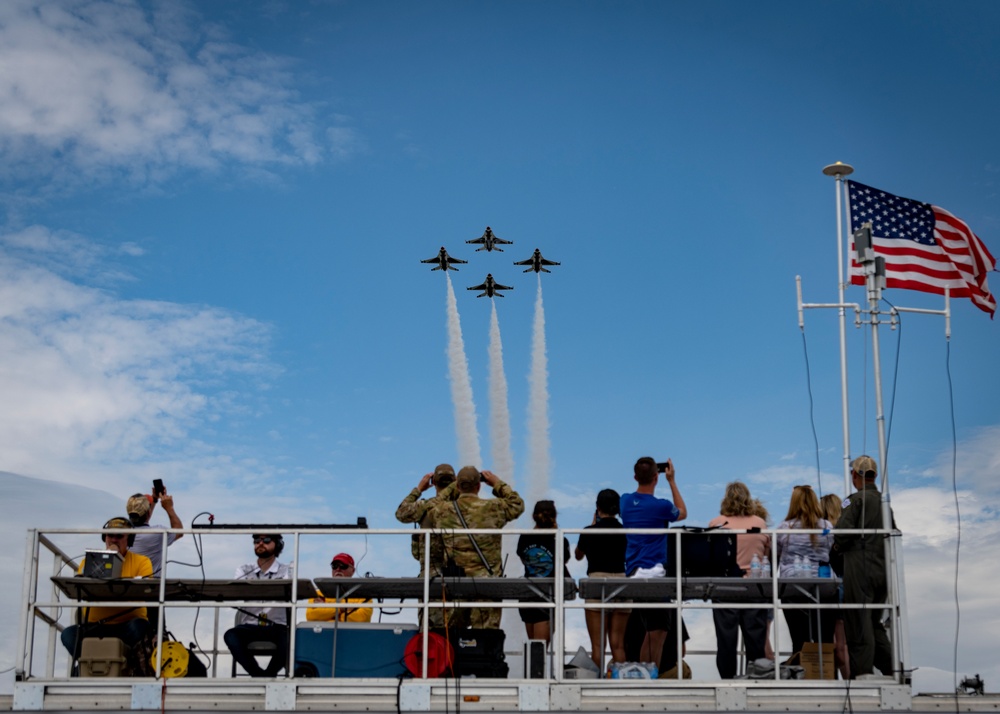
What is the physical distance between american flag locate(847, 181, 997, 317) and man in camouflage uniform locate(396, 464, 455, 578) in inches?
380

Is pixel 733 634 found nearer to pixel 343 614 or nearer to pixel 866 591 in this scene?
pixel 866 591

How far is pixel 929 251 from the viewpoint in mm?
21781

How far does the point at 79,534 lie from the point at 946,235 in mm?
15032

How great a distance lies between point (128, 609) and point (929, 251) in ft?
46.6

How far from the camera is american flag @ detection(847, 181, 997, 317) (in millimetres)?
21578

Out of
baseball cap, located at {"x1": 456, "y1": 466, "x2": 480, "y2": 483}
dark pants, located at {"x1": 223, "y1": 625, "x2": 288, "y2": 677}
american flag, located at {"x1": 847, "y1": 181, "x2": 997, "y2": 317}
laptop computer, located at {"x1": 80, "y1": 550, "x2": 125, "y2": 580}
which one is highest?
american flag, located at {"x1": 847, "y1": 181, "x2": 997, "y2": 317}

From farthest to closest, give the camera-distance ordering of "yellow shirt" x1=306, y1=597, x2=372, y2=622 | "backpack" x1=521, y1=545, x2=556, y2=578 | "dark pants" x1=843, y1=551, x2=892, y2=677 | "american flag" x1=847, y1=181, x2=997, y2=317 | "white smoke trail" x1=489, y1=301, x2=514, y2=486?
"white smoke trail" x1=489, y1=301, x2=514, y2=486, "american flag" x1=847, y1=181, x2=997, y2=317, "yellow shirt" x1=306, y1=597, x2=372, y2=622, "backpack" x1=521, y1=545, x2=556, y2=578, "dark pants" x1=843, y1=551, x2=892, y2=677

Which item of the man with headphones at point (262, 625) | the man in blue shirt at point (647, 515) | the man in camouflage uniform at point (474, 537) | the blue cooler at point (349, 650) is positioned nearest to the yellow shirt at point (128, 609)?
the man with headphones at point (262, 625)

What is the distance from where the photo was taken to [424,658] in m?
14.0

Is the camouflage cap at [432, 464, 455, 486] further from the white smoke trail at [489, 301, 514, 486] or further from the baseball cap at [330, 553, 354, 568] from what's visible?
the white smoke trail at [489, 301, 514, 486]

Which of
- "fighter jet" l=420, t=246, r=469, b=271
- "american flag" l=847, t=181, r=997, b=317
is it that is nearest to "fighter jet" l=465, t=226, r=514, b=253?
"fighter jet" l=420, t=246, r=469, b=271

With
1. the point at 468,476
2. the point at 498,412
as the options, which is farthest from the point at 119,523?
the point at 498,412

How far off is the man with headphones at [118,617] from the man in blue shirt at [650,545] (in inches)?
225

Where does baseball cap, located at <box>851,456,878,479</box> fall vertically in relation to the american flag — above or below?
below
